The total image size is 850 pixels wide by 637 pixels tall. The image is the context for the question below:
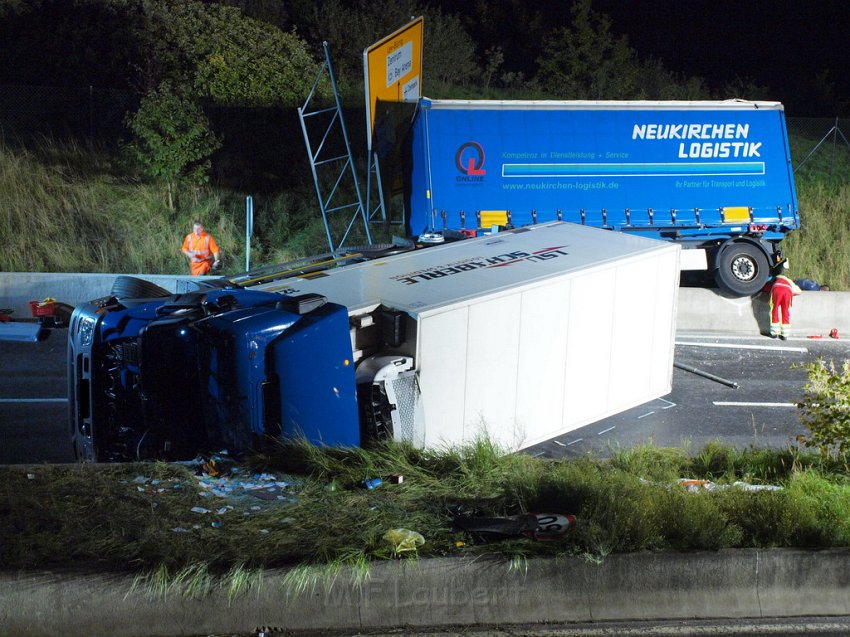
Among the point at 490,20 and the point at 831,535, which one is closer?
the point at 831,535

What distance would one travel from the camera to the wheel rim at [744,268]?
1608 cm

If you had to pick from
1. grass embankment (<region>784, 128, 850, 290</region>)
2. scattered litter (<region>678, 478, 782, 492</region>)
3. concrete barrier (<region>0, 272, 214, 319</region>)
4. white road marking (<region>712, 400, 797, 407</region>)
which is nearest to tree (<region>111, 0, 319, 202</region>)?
concrete barrier (<region>0, 272, 214, 319</region>)

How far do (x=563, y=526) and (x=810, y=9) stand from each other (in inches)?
1709

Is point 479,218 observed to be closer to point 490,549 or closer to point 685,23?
point 490,549

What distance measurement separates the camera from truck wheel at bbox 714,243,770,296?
15.9 m

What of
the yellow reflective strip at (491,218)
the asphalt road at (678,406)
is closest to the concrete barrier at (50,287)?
the asphalt road at (678,406)

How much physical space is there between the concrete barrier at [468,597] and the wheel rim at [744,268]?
37.1 feet

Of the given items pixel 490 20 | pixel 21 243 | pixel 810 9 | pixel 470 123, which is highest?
pixel 810 9

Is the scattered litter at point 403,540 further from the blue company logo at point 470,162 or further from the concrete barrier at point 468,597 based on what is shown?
the blue company logo at point 470,162

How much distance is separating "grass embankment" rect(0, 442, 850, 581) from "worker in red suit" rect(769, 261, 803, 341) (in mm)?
8273

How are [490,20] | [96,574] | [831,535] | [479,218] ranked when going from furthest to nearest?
[490,20] → [479,218] → [831,535] → [96,574]

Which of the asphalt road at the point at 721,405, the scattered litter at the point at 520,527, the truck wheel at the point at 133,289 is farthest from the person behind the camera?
the asphalt road at the point at 721,405

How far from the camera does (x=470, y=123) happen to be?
52.7ft

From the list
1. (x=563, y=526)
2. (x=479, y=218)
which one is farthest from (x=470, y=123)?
(x=563, y=526)
